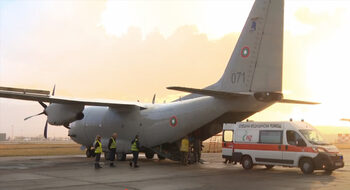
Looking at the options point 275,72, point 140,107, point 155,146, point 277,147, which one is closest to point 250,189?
point 277,147

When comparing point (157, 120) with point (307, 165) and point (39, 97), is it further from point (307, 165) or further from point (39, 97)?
point (307, 165)

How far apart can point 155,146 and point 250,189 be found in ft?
37.4

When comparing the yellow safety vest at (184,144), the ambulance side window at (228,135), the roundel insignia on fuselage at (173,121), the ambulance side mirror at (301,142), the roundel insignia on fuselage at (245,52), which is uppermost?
the roundel insignia on fuselage at (245,52)

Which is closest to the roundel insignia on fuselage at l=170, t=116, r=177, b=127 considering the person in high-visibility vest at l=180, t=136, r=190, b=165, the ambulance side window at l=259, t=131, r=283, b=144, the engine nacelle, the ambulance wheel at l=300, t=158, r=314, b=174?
the person in high-visibility vest at l=180, t=136, r=190, b=165

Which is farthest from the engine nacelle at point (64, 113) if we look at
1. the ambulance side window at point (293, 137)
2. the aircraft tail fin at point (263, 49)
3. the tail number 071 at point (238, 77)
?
the ambulance side window at point (293, 137)

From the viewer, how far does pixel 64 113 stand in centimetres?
2298

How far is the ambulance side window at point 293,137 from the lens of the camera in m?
16.8

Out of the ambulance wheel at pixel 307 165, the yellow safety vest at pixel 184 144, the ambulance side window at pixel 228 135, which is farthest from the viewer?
the yellow safety vest at pixel 184 144

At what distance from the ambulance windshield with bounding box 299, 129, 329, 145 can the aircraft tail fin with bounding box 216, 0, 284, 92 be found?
7.74 ft

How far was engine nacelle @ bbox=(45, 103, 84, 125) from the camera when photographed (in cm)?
2281

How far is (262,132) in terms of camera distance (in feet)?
59.1

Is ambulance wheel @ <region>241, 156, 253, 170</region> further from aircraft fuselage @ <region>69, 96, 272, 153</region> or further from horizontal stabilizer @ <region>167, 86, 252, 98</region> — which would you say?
horizontal stabilizer @ <region>167, 86, 252, 98</region>

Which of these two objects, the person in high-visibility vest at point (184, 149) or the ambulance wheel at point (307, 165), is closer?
the ambulance wheel at point (307, 165)

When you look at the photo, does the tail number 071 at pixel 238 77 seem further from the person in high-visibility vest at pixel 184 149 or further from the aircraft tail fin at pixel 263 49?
the person in high-visibility vest at pixel 184 149
